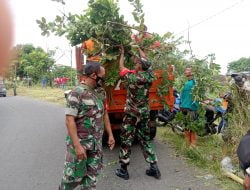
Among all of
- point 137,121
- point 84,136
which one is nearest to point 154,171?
point 137,121

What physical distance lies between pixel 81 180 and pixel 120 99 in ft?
9.13

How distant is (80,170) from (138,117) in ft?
5.66

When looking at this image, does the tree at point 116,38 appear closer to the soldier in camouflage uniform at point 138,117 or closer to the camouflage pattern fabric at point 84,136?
the soldier in camouflage uniform at point 138,117

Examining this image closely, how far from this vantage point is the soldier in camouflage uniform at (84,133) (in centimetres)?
405

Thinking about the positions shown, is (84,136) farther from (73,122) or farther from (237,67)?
(237,67)

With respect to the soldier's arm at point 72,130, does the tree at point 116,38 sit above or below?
above

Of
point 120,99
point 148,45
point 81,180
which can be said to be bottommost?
point 81,180

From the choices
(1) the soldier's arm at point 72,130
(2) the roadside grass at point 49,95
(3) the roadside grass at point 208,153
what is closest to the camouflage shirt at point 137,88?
(3) the roadside grass at point 208,153

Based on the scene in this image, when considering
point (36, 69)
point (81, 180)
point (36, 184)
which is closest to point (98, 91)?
point (81, 180)

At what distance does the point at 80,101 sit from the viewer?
4.09m

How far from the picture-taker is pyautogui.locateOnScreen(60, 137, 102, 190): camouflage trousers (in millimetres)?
4082

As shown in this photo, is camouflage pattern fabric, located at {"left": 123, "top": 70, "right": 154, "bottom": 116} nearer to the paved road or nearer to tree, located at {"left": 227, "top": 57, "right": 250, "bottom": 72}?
the paved road

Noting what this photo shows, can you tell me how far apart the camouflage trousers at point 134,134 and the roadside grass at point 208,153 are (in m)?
1.02

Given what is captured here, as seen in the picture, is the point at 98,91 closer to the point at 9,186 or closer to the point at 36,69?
the point at 9,186
